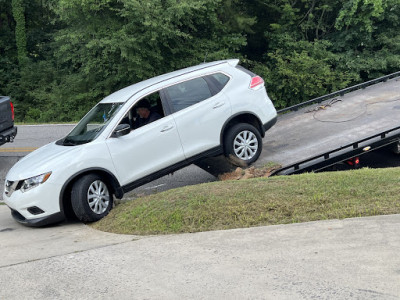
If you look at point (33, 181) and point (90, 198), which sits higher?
point (33, 181)

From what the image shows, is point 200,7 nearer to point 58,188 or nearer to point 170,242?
point 58,188

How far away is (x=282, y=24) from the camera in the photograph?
23.2 metres

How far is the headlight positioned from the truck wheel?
281cm

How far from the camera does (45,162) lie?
6973mm

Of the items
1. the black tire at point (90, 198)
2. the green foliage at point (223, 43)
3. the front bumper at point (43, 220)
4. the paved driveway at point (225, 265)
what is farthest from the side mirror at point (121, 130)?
the green foliage at point (223, 43)

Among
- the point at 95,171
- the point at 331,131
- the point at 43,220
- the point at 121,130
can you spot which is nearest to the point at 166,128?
the point at 121,130

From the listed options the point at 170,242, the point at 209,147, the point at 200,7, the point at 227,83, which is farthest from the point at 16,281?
the point at 200,7

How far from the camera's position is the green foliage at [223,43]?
63.3 ft

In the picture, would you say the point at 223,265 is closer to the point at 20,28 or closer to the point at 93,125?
the point at 93,125

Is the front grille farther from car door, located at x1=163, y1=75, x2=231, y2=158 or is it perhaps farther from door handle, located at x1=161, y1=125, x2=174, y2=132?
car door, located at x1=163, y1=75, x2=231, y2=158

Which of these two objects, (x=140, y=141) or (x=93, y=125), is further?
(x=93, y=125)

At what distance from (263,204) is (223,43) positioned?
16.7m

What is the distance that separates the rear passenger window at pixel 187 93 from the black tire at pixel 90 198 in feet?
5.36

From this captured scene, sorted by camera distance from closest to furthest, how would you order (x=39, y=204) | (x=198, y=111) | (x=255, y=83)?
(x=39, y=204), (x=198, y=111), (x=255, y=83)
